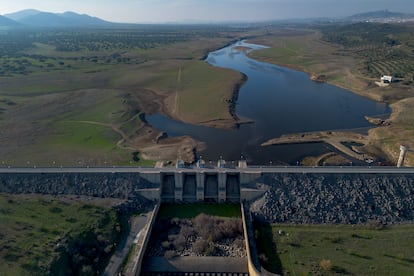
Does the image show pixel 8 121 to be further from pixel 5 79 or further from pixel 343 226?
pixel 343 226

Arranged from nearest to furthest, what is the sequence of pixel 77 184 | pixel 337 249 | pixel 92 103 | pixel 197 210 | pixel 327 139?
pixel 337 249 < pixel 197 210 < pixel 77 184 < pixel 327 139 < pixel 92 103

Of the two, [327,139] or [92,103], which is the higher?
[92,103]

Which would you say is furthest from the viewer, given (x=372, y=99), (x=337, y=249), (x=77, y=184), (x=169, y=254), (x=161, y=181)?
(x=372, y=99)

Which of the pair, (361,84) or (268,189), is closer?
(268,189)

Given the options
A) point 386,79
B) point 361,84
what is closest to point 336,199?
point 361,84

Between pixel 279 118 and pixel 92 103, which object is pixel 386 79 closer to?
pixel 279 118

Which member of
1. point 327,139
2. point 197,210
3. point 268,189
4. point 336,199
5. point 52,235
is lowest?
point 197,210

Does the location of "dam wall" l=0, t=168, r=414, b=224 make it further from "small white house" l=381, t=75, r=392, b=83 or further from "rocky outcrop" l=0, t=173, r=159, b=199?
"small white house" l=381, t=75, r=392, b=83
